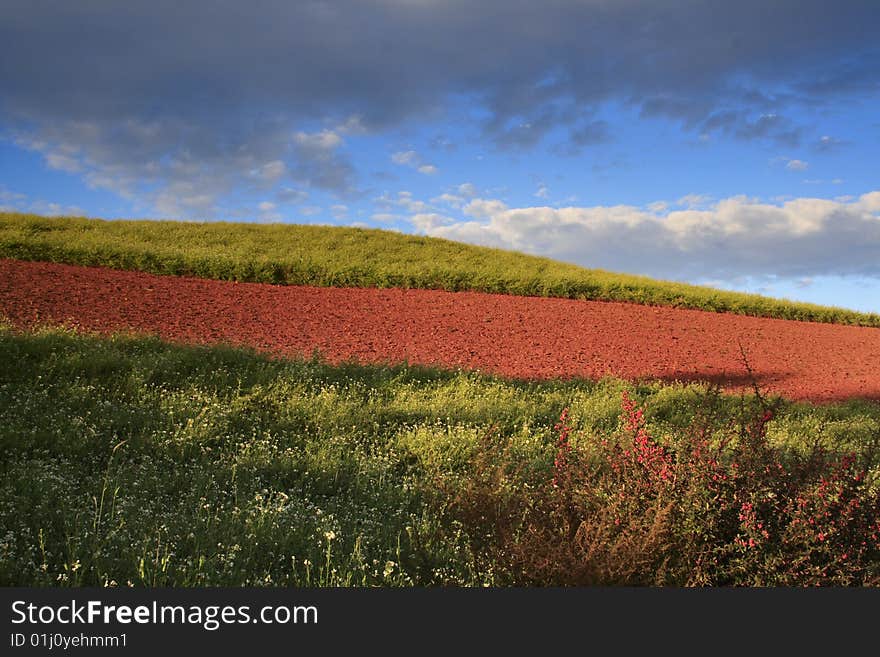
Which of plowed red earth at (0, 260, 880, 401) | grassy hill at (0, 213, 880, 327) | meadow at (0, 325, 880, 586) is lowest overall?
meadow at (0, 325, 880, 586)

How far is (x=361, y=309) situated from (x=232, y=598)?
1437cm

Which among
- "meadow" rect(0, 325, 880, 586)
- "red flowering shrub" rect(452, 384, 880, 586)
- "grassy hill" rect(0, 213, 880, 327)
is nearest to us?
"red flowering shrub" rect(452, 384, 880, 586)

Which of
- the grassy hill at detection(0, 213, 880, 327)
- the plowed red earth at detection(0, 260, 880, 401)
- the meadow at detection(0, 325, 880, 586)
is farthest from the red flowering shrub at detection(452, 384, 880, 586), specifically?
the grassy hill at detection(0, 213, 880, 327)

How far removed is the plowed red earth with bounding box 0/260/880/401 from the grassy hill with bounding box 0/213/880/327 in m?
1.74

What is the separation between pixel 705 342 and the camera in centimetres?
1794

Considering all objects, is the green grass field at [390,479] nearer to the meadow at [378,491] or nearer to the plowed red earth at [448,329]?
the meadow at [378,491]

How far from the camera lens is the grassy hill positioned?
68.6 feet

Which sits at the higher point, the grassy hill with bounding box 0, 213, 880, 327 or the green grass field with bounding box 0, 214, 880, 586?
the grassy hill with bounding box 0, 213, 880, 327

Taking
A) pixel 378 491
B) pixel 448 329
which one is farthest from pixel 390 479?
pixel 448 329

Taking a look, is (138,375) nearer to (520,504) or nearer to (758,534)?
(520,504)

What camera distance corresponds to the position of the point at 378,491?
564cm

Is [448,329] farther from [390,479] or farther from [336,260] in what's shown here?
[390,479]

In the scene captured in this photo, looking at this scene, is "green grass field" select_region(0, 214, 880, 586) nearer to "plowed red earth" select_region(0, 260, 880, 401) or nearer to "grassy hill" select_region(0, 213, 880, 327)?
"plowed red earth" select_region(0, 260, 880, 401)

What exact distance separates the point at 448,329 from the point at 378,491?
10.1 meters
